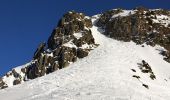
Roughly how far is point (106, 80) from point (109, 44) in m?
30.7

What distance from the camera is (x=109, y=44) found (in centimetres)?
9538

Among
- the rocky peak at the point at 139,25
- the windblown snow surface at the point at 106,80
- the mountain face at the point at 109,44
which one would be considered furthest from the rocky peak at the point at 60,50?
the rocky peak at the point at 139,25

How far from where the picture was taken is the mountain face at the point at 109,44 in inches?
3295

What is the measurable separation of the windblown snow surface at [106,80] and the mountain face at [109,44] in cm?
25

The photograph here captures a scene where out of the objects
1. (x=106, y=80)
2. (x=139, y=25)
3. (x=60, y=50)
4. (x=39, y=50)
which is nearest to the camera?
(x=106, y=80)

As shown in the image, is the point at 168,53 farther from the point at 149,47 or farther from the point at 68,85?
the point at 68,85

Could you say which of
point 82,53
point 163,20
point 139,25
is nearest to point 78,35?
point 82,53

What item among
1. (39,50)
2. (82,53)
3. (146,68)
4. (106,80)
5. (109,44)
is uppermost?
(39,50)

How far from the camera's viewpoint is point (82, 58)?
88188 millimetres

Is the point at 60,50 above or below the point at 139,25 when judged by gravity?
below

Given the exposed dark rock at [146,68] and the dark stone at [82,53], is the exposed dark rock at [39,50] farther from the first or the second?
the exposed dark rock at [146,68]

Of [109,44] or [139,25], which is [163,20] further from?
[109,44]

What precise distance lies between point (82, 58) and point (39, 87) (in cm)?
2359

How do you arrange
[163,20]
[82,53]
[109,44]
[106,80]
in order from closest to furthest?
[106,80], [82,53], [109,44], [163,20]
